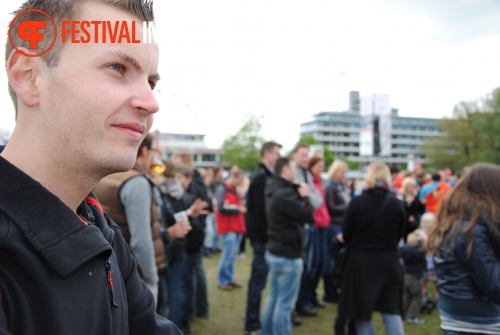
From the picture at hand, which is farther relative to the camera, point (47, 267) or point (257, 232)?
point (257, 232)

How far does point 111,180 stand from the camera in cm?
347

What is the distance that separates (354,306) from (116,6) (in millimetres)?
4101

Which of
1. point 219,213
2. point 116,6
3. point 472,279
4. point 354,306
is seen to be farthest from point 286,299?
point 116,6

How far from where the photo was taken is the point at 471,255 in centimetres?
299

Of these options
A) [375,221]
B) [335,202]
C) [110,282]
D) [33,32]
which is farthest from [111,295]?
[335,202]

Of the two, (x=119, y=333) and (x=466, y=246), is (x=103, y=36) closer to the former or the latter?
(x=119, y=333)

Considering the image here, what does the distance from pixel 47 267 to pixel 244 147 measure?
69650mm

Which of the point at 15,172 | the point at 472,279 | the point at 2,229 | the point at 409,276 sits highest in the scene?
the point at 15,172

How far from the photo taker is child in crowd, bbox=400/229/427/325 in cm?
602

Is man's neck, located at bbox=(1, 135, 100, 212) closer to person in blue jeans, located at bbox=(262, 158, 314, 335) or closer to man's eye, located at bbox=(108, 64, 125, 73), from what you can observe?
man's eye, located at bbox=(108, 64, 125, 73)

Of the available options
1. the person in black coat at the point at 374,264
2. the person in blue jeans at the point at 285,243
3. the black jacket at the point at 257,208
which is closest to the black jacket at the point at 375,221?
the person in black coat at the point at 374,264

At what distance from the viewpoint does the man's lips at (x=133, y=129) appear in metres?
1.05

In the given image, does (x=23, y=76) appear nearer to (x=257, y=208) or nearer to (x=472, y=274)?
(x=472, y=274)

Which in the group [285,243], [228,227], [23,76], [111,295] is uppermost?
[23,76]
